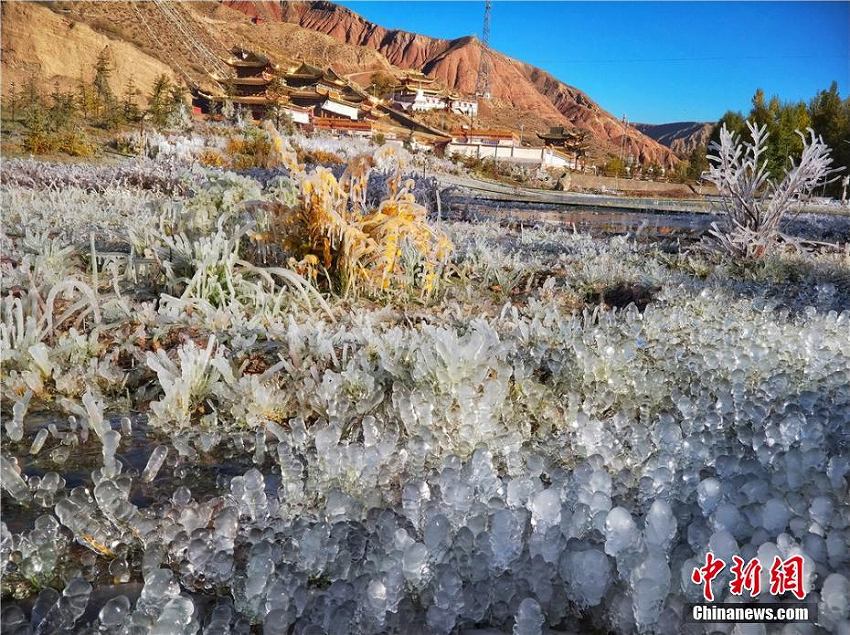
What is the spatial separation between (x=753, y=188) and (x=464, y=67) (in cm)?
14496

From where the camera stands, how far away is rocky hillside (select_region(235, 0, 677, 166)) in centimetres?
12775

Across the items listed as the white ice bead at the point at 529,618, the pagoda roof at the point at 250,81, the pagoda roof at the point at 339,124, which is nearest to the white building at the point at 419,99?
the pagoda roof at the point at 250,81

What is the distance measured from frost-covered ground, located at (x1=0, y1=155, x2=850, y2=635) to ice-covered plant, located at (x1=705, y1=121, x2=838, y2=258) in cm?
204

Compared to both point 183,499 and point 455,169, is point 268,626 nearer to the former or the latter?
point 183,499

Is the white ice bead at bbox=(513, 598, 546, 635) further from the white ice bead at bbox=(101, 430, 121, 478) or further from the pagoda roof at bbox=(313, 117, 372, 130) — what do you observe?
the pagoda roof at bbox=(313, 117, 372, 130)

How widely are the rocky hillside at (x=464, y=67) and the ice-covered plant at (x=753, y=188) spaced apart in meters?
123

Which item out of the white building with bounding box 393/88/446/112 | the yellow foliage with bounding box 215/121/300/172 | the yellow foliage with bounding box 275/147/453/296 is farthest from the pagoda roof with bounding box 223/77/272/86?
the yellow foliage with bounding box 275/147/453/296

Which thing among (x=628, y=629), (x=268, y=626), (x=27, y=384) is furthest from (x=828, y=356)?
(x=27, y=384)

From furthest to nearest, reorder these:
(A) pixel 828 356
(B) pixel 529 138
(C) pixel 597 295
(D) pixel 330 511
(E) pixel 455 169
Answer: (B) pixel 529 138, (E) pixel 455 169, (C) pixel 597 295, (A) pixel 828 356, (D) pixel 330 511

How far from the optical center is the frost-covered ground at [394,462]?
33.2 inches

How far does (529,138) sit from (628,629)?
77.8 metres

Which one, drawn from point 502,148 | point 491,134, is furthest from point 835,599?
point 491,134

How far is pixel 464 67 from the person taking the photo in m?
138

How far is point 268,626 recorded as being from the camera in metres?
0.78
